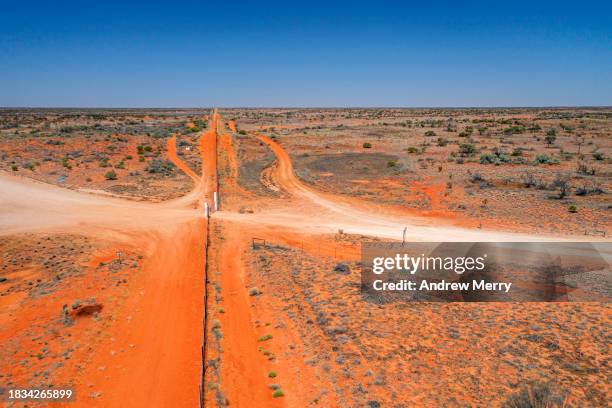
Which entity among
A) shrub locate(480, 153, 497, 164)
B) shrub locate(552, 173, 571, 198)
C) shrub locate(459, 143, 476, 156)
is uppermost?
shrub locate(459, 143, 476, 156)

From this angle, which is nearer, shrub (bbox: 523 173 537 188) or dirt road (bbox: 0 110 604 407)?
dirt road (bbox: 0 110 604 407)

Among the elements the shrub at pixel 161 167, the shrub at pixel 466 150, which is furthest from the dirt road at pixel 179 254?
the shrub at pixel 466 150

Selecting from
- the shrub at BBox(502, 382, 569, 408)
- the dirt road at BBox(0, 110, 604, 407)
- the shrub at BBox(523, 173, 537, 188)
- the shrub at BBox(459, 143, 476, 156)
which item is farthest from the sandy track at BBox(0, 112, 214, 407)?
the shrub at BBox(459, 143, 476, 156)

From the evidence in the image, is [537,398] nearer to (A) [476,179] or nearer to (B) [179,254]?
(B) [179,254]

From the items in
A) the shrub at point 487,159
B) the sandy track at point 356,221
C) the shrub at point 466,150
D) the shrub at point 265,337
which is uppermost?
the shrub at point 466,150

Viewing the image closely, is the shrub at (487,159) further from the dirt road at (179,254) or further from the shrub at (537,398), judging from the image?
the shrub at (537,398)

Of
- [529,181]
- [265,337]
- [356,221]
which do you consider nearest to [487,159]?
[529,181]

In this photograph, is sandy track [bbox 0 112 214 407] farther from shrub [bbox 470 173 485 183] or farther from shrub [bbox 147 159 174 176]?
shrub [bbox 470 173 485 183]

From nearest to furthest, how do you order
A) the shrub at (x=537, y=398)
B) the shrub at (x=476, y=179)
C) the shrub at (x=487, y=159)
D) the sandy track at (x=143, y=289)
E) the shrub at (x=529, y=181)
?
1. the shrub at (x=537, y=398)
2. the sandy track at (x=143, y=289)
3. the shrub at (x=529, y=181)
4. the shrub at (x=476, y=179)
5. the shrub at (x=487, y=159)

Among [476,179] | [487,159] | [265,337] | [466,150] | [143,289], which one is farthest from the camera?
[466,150]

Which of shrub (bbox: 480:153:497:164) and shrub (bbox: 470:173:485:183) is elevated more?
shrub (bbox: 480:153:497:164)

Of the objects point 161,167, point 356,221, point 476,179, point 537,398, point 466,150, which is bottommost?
point 537,398
